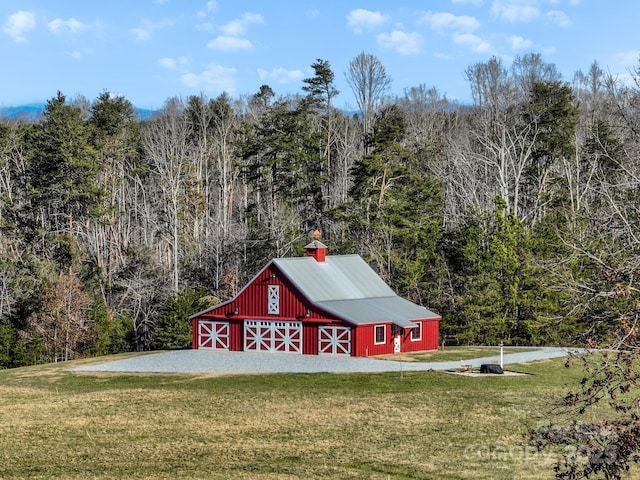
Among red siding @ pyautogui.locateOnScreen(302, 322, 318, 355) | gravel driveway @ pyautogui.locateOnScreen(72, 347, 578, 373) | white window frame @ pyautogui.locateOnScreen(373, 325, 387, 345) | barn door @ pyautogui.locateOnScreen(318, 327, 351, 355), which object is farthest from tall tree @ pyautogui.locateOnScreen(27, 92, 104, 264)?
white window frame @ pyautogui.locateOnScreen(373, 325, 387, 345)

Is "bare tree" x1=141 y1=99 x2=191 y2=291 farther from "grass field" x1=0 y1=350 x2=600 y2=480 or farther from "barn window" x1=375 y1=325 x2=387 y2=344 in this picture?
"grass field" x1=0 y1=350 x2=600 y2=480

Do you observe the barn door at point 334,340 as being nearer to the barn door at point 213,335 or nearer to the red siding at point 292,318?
the red siding at point 292,318

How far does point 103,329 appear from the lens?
167ft

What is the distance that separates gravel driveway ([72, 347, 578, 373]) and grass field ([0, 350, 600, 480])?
176 cm

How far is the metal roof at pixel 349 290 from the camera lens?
42219 millimetres

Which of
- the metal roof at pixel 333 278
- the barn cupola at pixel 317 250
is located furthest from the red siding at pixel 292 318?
the barn cupola at pixel 317 250

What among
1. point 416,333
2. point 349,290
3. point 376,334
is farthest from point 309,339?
point 416,333

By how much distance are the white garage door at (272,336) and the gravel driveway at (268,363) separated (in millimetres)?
695

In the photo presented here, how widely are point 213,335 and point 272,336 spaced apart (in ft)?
11.9

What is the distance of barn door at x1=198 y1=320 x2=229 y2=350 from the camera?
45125mm

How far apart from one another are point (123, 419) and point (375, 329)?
16.5 meters

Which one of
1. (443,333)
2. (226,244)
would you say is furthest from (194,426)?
(226,244)

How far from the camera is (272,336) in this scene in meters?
43.6

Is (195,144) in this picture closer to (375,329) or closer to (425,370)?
(375,329)
